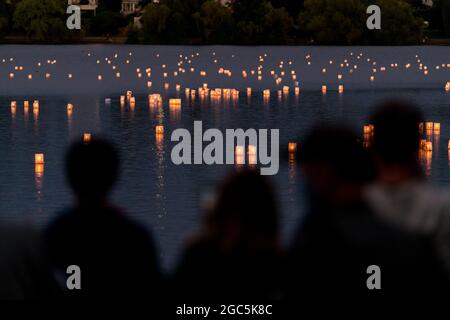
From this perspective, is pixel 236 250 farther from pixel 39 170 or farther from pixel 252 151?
pixel 252 151

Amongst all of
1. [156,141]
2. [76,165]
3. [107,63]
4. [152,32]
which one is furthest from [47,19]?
[76,165]

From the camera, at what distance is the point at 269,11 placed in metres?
129

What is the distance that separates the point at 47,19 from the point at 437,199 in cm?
12831

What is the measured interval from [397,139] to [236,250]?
4.16 ft

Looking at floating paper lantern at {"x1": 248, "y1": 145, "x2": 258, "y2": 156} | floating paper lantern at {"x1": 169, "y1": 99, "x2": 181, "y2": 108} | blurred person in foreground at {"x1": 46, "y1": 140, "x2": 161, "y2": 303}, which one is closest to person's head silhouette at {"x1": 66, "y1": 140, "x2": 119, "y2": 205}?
blurred person in foreground at {"x1": 46, "y1": 140, "x2": 161, "y2": 303}

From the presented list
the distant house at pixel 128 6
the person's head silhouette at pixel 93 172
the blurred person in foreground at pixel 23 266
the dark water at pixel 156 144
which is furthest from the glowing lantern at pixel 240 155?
the distant house at pixel 128 6

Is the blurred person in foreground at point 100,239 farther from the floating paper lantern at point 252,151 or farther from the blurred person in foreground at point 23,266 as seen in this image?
the floating paper lantern at point 252,151

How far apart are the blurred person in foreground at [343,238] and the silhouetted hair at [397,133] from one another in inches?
5.5

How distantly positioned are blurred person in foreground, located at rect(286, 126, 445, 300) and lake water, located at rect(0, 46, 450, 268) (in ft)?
4.92

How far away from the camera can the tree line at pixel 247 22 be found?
12700cm

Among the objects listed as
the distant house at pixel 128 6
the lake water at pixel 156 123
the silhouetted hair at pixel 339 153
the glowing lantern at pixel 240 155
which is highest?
the distant house at pixel 128 6

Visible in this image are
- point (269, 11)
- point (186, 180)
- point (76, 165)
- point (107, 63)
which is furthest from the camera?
point (269, 11)

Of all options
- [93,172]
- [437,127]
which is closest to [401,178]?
[93,172]
